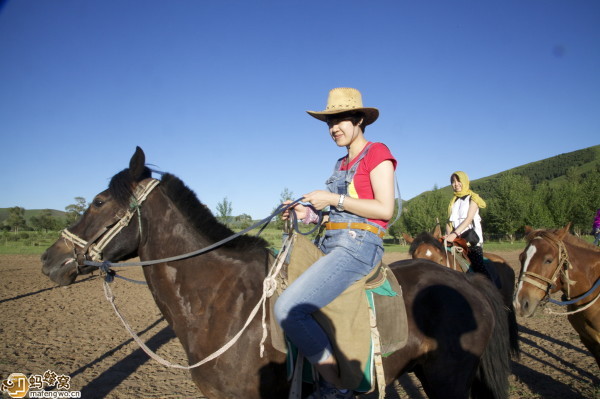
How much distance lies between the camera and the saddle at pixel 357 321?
268cm

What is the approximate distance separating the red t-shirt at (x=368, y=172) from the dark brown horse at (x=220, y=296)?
3.17ft

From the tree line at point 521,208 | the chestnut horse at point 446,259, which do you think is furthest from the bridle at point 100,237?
the tree line at point 521,208

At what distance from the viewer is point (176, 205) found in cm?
310

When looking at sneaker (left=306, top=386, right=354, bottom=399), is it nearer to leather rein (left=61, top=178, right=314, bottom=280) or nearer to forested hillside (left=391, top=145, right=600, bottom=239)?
leather rein (left=61, top=178, right=314, bottom=280)

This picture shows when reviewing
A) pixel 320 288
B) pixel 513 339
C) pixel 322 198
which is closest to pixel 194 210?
pixel 322 198

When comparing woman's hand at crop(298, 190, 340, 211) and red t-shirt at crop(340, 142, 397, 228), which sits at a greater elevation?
red t-shirt at crop(340, 142, 397, 228)

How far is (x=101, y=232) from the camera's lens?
115 inches

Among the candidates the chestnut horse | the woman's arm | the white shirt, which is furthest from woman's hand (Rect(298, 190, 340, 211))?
the white shirt

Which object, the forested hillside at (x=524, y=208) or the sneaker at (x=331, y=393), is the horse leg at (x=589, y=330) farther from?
the forested hillside at (x=524, y=208)

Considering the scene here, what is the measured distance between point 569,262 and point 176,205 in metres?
5.18

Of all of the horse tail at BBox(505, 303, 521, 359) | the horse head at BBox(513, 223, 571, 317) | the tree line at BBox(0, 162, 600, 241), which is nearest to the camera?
the horse tail at BBox(505, 303, 521, 359)

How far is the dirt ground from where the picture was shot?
5.51 meters

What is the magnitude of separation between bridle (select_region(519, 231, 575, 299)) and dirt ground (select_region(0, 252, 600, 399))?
1818mm

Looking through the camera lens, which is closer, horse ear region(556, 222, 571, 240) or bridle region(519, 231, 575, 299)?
bridle region(519, 231, 575, 299)
